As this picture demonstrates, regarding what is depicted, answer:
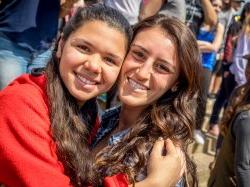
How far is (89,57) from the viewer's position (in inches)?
75.6

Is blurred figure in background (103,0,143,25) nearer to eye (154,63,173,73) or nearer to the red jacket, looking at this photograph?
eye (154,63,173,73)

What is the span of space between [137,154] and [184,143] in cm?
27

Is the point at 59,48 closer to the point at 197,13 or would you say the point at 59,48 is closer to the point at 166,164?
the point at 166,164

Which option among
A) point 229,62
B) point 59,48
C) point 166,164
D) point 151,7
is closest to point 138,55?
point 59,48

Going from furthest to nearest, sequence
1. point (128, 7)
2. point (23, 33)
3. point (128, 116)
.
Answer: point (128, 7), point (23, 33), point (128, 116)

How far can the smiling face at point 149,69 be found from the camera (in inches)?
79.9

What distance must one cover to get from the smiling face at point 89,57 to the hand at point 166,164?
372mm

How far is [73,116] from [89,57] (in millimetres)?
257

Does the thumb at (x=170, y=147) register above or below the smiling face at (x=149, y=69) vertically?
below

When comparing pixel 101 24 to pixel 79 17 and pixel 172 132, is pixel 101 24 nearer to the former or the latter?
pixel 79 17

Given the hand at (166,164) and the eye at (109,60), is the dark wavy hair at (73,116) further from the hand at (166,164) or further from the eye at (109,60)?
the hand at (166,164)

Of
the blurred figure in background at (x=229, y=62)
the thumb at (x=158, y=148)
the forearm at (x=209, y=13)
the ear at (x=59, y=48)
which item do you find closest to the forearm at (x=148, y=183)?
the thumb at (x=158, y=148)

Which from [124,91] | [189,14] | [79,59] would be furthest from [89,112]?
[189,14]

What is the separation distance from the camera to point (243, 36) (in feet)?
18.6
